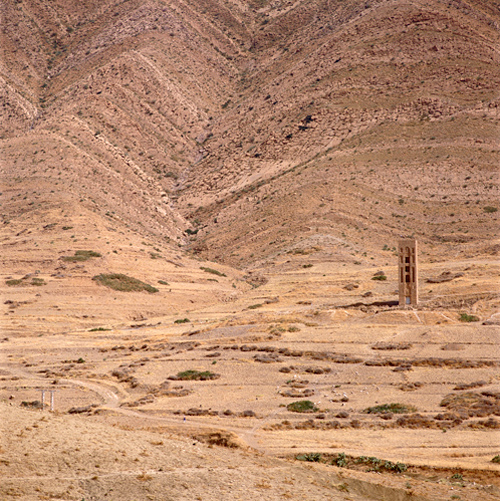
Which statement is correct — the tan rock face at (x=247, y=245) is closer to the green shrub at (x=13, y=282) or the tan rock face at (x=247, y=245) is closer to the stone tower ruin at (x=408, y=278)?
the green shrub at (x=13, y=282)

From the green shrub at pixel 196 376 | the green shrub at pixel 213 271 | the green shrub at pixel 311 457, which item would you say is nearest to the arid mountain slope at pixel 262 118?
the green shrub at pixel 213 271

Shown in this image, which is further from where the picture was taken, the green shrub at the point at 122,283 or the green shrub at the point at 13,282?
the green shrub at the point at 122,283

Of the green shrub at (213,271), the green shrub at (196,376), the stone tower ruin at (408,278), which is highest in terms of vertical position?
the green shrub at (213,271)

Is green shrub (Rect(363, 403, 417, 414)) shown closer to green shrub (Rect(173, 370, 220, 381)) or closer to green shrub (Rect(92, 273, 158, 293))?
green shrub (Rect(173, 370, 220, 381))

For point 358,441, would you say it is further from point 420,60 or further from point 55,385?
point 420,60

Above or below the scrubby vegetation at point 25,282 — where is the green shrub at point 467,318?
below

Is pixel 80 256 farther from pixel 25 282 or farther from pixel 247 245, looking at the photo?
pixel 247 245

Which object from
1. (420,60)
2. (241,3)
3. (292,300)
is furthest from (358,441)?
(241,3)
